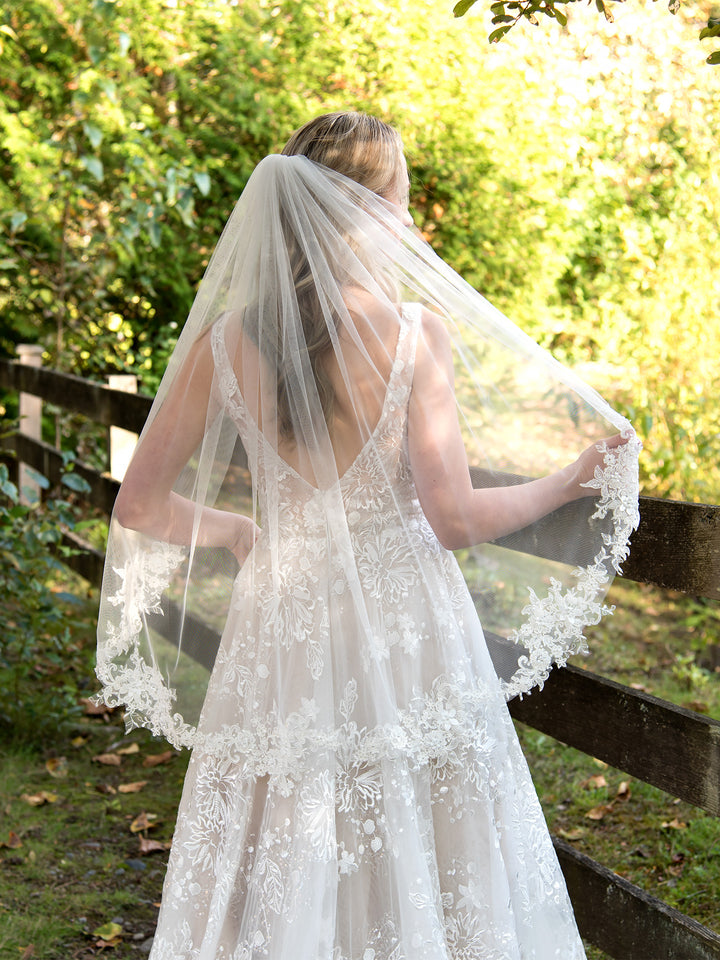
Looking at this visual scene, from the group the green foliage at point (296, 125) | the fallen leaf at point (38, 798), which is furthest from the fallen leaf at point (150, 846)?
the green foliage at point (296, 125)

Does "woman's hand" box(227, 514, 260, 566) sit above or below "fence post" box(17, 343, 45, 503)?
above

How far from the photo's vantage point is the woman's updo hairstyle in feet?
6.37

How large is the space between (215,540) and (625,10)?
235 inches

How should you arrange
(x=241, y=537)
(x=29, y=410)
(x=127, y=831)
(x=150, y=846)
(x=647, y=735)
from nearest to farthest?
(x=241, y=537) → (x=647, y=735) → (x=150, y=846) → (x=127, y=831) → (x=29, y=410)

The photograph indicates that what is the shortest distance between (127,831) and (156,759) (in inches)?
19.8

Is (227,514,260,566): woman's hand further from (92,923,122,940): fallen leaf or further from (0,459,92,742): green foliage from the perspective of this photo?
(0,459,92,742): green foliage

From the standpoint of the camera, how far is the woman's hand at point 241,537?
2.12 m

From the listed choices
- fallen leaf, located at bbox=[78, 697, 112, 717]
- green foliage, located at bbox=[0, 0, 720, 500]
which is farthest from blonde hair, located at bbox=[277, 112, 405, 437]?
green foliage, located at bbox=[0, 0, 720, 500]

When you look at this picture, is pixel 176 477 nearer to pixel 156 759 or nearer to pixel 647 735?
pixel 647 735

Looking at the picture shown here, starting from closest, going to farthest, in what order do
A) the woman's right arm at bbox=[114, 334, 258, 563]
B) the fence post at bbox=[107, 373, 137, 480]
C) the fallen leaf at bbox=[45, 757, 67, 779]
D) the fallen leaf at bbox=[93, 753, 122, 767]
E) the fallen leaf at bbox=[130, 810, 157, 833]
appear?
the woman's right arm at bbox=[114, 334, 258, 563] → the fallen leaf at bbox=[130, 810, 157, 833] → the fallen leaf at bbox=[45, 757, 67, 779] → the fallen leaf at bbox=[93, 753, 122, 767] → the fence post at bbox=[107, 373, 137, 480]

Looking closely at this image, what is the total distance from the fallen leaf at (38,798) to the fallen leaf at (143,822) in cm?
36

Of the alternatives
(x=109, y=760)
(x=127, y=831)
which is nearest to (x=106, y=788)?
(x=109, y=760)

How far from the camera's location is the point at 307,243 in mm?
1917

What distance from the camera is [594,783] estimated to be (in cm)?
378
